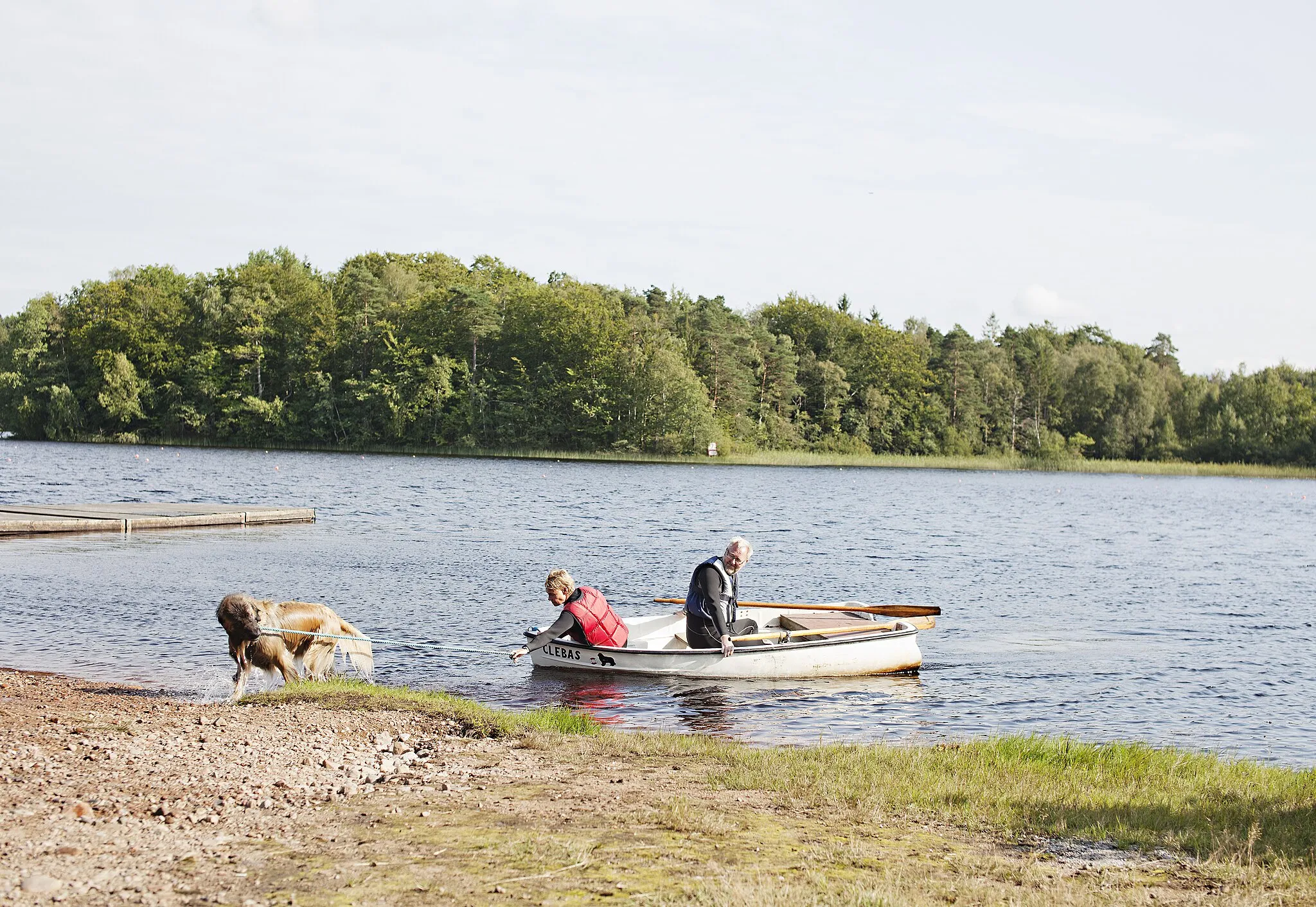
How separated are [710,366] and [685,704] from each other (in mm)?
83570

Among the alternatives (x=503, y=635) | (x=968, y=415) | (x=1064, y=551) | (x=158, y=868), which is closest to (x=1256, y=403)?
(x=968, y=415)

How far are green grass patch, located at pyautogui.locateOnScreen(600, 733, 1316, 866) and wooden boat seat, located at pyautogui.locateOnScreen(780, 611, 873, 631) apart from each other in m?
5.30

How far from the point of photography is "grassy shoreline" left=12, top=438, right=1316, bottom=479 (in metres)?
87.9

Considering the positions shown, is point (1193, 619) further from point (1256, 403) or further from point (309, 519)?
point (1256, 403)

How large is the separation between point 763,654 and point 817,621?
6.82 ft

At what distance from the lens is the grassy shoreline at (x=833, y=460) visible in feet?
288

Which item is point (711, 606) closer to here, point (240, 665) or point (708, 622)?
point (708, 622)

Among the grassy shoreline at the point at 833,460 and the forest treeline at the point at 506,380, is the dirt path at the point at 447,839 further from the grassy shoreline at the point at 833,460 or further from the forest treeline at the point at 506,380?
the forest treeline at the point at 506,380

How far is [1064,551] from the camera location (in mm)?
33312

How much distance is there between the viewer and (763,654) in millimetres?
14055

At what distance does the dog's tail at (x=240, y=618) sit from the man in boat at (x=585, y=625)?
11.4 ft

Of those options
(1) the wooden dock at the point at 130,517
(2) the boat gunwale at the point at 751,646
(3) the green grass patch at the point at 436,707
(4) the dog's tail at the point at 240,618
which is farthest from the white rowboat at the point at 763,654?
(1) the wooden dock at the point at 130,517

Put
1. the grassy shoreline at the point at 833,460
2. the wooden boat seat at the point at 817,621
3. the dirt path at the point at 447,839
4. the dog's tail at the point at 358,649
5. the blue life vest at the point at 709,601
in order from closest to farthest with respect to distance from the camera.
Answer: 1. the dirt path at the point at 447,839
2. the dog's tail at the point at 358,649
3. the blue life vest at the point at 709,601
4. the wooden boat seat at the point at 817,621
5. the grassy shoreline at the point at 833,460

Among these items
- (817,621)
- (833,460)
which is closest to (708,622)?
(817,621)
